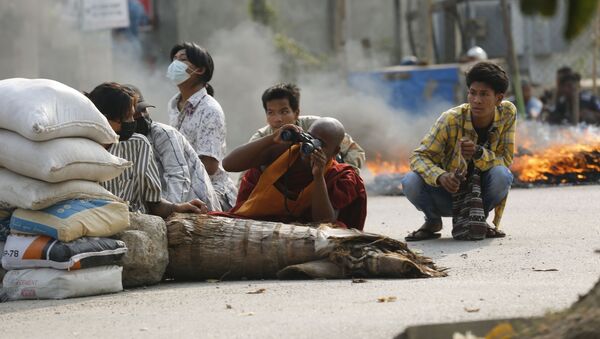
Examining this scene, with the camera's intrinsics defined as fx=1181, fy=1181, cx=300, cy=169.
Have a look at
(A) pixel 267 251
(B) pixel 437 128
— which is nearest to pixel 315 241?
(A) pixel 267 251

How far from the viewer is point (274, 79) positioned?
2166 centimetres

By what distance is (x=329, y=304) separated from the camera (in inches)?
198

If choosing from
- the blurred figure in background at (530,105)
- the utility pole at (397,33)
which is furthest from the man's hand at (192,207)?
the utility pole at (397,33)

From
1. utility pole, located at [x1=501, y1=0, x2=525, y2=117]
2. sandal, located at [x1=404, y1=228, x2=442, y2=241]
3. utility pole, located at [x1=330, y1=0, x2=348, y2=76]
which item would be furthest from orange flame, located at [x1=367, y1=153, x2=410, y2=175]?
utility pole, located at [x1=330, y1=0, x2=348, y2=76]

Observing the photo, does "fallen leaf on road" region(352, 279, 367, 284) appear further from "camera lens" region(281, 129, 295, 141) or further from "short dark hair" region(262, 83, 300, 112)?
"short dark hair" region(262, 83, 300, 112)

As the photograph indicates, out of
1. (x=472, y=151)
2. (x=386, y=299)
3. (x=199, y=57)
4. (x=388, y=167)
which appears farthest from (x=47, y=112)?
(x=388, y=167)

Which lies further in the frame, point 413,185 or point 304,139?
point 413,185

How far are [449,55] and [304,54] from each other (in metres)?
2.92

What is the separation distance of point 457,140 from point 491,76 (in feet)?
1.65

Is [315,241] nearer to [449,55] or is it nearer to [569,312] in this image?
[569,312]

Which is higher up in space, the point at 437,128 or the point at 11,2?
the point at 11,2

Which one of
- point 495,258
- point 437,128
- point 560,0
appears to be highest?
point 560,0

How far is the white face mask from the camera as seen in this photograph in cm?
786

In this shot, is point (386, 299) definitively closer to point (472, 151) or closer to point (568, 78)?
point (472, 151)
